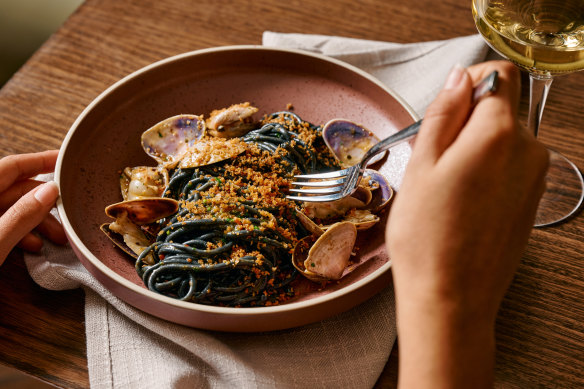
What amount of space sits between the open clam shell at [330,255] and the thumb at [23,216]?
2.32ft

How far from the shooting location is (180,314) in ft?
4.32

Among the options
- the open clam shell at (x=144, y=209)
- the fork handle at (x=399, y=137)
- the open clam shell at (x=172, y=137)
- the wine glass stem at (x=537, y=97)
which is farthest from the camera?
the open clam shell at (x=172, y=137)

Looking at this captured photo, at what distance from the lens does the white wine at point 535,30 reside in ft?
4.58

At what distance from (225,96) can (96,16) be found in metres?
0.93

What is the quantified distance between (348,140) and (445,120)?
0.77 meters

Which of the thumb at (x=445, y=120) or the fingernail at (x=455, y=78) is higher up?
the fingernail at (x=455, y=78)

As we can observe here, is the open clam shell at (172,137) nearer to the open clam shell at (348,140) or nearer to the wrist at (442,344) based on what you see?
the open clam shell at (348,140)

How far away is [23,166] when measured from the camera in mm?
1647

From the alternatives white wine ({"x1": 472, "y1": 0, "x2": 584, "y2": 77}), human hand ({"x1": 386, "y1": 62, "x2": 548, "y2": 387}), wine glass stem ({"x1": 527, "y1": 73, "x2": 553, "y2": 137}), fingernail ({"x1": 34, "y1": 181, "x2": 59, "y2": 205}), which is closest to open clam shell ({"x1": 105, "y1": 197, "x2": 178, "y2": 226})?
fingernail ({"x1": 34, "y1": 181, "x2": 59, "y2": 205})

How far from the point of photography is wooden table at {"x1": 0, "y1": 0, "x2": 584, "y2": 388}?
4.57ft

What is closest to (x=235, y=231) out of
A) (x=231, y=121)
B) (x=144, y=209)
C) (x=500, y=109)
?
(x=144, y=209)

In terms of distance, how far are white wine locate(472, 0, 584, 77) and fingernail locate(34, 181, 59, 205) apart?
1.31m

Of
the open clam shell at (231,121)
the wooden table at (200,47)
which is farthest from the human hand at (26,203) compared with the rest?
the open clam shell at (231,121)

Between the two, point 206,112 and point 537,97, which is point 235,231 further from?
point 537,97
